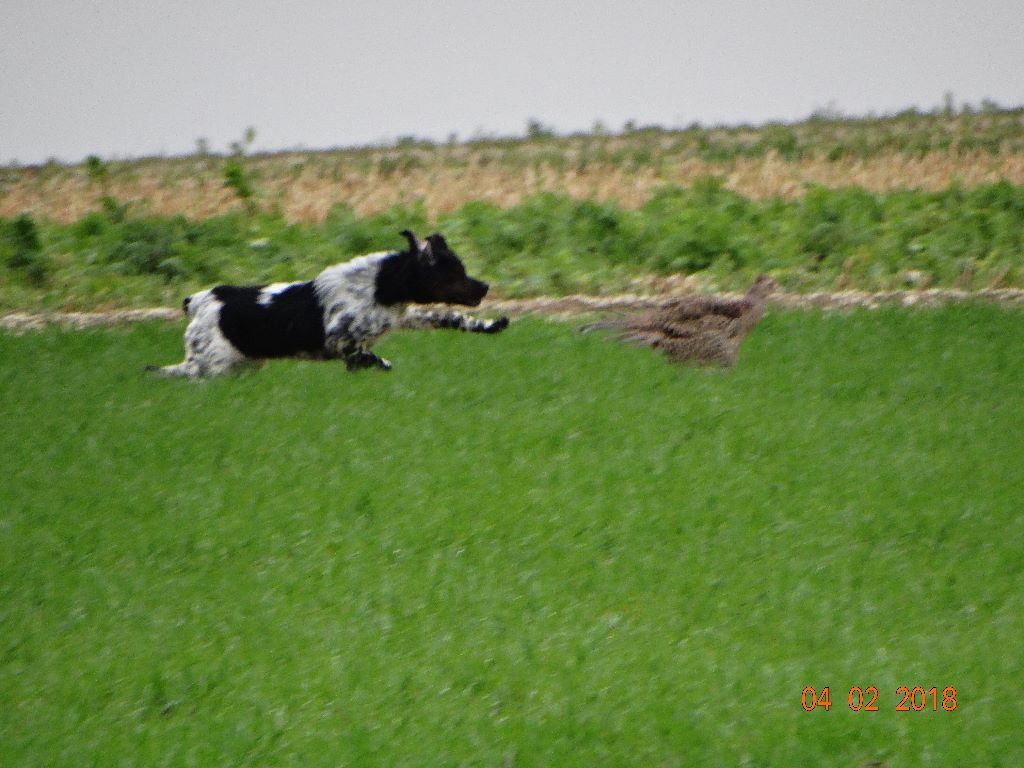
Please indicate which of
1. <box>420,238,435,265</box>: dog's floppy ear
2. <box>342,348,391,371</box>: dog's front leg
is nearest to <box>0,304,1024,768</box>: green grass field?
<box>342,348,391,371</box>: dog's front leg

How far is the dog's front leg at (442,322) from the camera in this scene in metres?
11.4

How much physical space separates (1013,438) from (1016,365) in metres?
1.94

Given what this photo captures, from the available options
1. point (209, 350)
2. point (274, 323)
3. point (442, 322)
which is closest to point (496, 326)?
point (442, 322)

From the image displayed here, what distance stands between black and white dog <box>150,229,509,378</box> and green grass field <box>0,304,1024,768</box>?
29 cm

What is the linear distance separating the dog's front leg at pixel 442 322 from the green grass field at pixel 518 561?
0.30 metres

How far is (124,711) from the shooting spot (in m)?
6.05

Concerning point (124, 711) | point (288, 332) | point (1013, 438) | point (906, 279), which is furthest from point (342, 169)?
point (124, 711)

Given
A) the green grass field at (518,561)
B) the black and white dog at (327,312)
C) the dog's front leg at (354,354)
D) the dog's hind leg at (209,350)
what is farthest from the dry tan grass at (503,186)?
the green grass field at (518,561)

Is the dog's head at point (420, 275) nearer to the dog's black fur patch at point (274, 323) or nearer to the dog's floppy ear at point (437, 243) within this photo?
the dog's floppy ear at point (437, 243)

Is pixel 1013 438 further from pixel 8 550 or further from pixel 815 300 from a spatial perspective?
pixel 8 550

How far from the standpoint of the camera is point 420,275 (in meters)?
11.1
